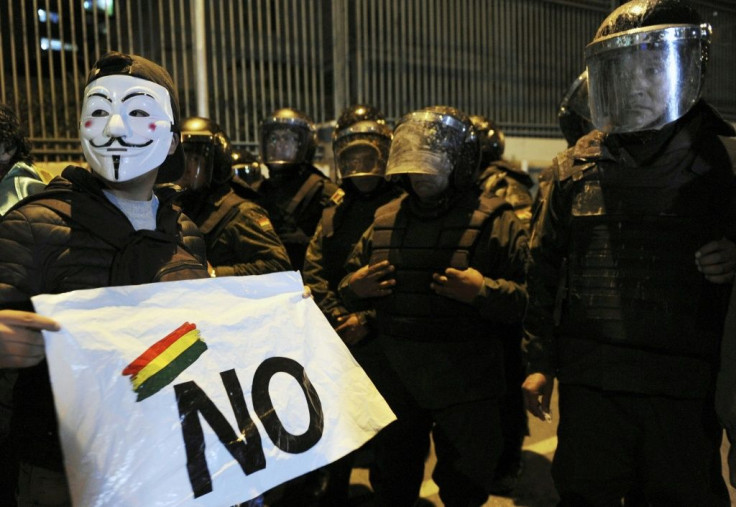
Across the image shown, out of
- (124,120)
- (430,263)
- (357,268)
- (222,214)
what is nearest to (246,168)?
(222,214)

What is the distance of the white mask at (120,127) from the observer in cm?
168

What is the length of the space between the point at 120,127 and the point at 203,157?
→ 189 centimetres

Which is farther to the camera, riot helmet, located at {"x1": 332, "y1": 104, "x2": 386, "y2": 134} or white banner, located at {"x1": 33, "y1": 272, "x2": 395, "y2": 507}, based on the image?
riot helmet, located at {"x1": 332, "y1": 104, "x2": 386, "y2": 134}

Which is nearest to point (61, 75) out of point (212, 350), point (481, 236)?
point (481, 236)

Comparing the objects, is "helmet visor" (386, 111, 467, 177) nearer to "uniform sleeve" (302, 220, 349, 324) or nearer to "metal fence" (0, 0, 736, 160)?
"uniform sleeve" (302, 220, 349, 324)

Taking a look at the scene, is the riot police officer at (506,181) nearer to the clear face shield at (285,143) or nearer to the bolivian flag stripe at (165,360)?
the clear face shield at (285,143)

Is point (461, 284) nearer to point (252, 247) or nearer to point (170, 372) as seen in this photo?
point (252, 247)

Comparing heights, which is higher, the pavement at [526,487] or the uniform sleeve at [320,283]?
the uniform sleeve at [320,283]

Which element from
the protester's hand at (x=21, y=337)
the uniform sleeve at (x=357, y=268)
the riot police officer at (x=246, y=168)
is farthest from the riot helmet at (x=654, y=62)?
the riot police officer at (x=246, y=168)

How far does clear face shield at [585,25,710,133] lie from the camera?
2.13 meters

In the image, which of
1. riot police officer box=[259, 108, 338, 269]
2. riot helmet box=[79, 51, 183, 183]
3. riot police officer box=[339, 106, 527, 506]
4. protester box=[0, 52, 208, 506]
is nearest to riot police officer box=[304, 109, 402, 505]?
riot police officer box=[339, 106, 527, 506]

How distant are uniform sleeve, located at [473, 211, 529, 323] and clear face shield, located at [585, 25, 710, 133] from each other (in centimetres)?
76

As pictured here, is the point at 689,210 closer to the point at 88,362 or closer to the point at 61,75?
the point at 88,362

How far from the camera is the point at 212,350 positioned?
5.41 ft
